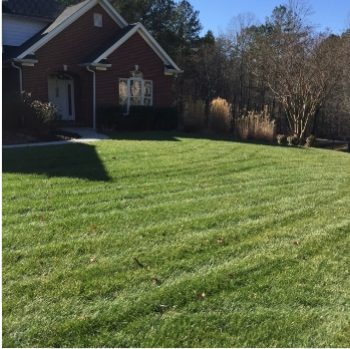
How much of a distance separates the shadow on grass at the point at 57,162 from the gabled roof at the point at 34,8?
41.2ft

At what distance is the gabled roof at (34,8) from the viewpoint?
22078 mm

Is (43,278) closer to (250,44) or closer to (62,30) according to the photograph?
(62,30)

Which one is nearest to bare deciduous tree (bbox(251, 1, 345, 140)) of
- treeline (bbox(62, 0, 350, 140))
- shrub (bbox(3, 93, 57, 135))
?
treeline (bbox(62, 0, 350, 140))

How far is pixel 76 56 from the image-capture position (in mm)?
21156

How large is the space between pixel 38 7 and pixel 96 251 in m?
21.0

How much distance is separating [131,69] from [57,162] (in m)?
12.7

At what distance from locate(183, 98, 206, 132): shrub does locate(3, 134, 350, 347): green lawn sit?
12.4 metres

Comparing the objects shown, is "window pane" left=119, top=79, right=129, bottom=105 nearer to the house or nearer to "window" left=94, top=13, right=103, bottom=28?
the house

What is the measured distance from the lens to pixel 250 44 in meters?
34.8

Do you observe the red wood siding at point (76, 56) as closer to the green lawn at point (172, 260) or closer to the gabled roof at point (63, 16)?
the gabled roof at point (63, 16)

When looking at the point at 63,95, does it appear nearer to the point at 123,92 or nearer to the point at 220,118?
the point at 123,92

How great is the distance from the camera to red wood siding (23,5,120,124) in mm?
19953

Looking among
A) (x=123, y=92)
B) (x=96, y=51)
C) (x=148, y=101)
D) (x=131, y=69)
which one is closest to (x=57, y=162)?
(x=123, y=92)

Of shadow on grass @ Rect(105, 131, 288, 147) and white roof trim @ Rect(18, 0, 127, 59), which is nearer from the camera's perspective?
shadow on grass @ Rect(105, 131, 288, 147)
